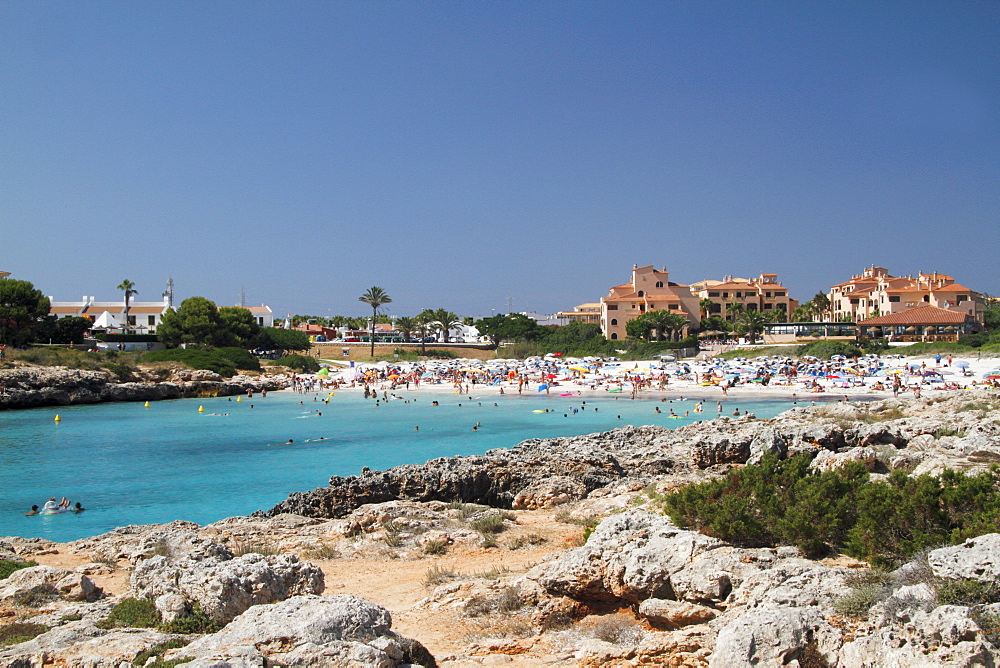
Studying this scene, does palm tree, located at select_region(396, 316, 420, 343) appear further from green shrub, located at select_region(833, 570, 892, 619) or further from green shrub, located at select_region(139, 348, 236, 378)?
green shrub, located at select_region(833, 570, 892, 619)

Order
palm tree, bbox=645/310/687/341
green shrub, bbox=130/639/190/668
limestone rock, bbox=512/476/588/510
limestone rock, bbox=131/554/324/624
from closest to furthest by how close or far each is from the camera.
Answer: green shrub, bbox=130/639/190/668, limestone rock, bbox=131/554/324/624, limestone rock, bbox=512/476/588/510, palm tree, bbox=645/310/687/341

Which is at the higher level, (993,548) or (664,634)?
(993,548)

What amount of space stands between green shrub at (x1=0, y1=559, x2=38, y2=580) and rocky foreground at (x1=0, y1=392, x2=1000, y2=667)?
0.76m

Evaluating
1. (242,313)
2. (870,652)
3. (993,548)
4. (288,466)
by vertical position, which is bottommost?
(288,466)

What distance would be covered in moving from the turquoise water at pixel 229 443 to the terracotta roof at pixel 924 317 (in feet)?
120

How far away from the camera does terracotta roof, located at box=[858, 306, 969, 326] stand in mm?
72250

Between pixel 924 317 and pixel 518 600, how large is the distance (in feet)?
261

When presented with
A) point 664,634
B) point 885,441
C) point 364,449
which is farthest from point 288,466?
point 664,634

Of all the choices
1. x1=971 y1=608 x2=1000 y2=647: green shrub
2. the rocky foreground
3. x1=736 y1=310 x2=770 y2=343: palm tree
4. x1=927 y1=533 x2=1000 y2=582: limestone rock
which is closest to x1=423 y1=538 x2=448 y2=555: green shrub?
the rocky foreground

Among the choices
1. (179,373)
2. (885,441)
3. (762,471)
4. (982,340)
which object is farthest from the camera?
(982,340)

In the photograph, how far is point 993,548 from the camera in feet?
16.9

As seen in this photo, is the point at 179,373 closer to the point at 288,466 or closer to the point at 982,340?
the point at 288,466

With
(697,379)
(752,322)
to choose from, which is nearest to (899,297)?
(752,322)

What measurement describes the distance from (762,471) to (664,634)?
13.2 feet
